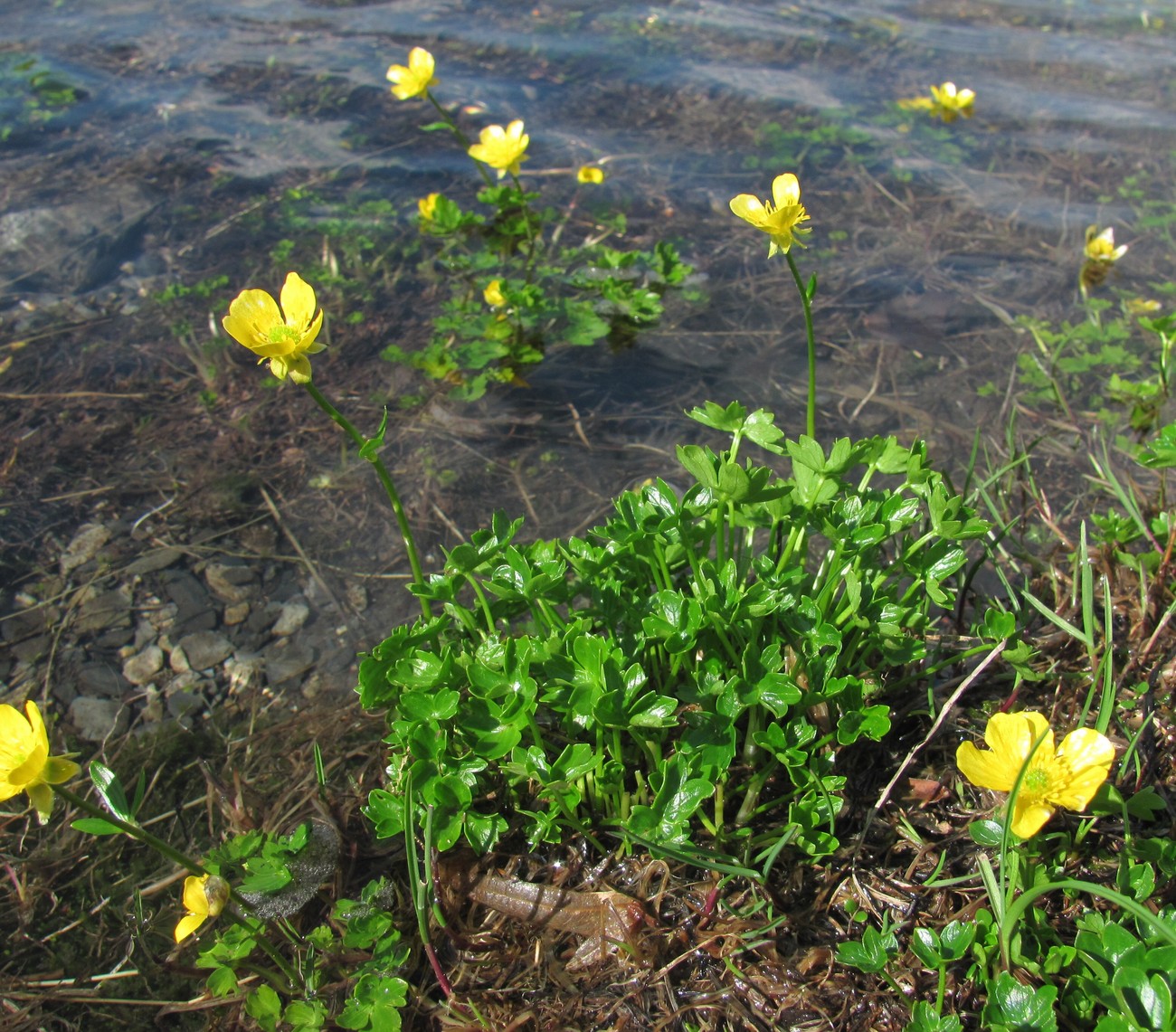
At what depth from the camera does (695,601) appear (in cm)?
189

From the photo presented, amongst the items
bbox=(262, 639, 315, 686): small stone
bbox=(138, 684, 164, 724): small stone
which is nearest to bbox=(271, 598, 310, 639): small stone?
bbox=(262, 639, 315, 686): small stone

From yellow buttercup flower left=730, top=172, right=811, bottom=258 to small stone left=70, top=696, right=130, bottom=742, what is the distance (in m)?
2.00

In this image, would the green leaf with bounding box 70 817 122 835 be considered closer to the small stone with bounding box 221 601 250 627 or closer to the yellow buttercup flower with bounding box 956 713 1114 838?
the small stone with bounding box 221 601 250 627

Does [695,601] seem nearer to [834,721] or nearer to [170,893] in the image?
[834,721]

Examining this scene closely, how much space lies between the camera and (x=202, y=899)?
180 cm

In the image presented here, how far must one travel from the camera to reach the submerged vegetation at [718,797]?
1674 millimetres

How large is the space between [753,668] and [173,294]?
315 cm

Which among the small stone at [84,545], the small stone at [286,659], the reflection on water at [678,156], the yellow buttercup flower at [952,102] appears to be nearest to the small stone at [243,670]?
the small stone at [286,659]

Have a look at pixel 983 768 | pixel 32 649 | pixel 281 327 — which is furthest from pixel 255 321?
pixel 983 768

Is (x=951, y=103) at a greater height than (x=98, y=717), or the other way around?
(x=951, y=103)

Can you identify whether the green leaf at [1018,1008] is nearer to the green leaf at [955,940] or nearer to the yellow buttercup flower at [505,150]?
the green leaf at [955,940]

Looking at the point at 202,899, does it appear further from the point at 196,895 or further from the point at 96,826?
the point at 96,826

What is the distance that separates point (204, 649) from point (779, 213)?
6.30ft

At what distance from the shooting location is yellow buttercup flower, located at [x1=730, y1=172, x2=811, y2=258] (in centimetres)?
200
